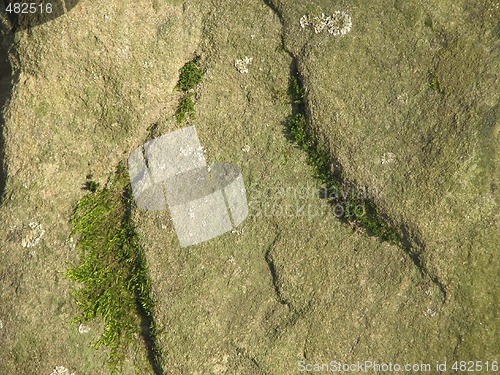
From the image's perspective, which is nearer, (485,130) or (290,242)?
(485,130)

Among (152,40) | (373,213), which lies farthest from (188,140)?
(373,213)

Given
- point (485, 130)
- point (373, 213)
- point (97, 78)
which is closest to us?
point (485, 130)

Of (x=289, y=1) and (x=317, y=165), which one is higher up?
(x=289, y=1)

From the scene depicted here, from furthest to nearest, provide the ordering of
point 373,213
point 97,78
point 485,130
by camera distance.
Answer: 1. point 97,78
2. point 373,213
3. point 485,130

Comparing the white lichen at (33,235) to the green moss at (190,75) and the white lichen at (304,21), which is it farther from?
the white lichen at (304,21)

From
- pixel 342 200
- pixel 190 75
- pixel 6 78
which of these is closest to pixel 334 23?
pixel 190 75

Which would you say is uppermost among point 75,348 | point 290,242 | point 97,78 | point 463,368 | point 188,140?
point 97,78

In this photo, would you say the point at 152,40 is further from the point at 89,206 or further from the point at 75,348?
the point at 75,348
